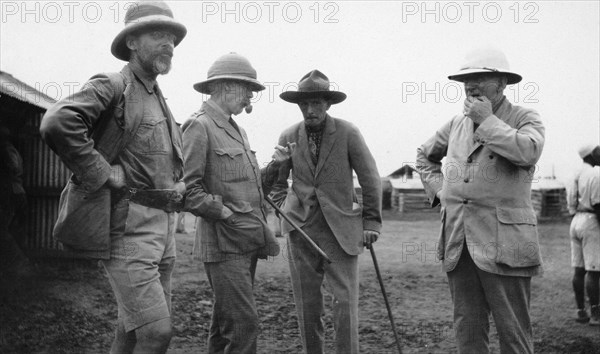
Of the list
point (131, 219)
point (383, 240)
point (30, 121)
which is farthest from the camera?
point (383, 240)

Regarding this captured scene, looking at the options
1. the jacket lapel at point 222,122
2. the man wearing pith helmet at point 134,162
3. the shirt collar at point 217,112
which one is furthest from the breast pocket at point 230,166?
the man wearing pith helmet at point 134,162

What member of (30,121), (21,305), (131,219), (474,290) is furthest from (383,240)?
(131,219)

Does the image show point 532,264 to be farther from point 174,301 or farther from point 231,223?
point 174,301

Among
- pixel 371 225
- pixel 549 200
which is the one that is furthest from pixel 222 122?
pixel 549 200

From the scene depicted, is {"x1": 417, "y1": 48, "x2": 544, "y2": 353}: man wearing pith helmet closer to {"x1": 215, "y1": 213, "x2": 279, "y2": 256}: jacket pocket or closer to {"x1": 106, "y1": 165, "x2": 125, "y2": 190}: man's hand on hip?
{"x1": 215, "y1": 213, "x2": 279, "y2": 256}: jacket pocket

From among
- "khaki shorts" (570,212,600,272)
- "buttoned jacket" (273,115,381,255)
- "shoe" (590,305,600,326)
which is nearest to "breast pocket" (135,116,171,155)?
"buttoned jacket" (273,115,381,255)

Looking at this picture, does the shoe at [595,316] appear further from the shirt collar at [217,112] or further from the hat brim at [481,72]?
the shirt collar at [217,112]

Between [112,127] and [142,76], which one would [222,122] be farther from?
[112,127]

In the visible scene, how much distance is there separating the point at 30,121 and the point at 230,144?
618 cm

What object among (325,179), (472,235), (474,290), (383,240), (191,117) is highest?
(191,117)

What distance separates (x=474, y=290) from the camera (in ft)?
14.7

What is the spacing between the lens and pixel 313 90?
539 cm

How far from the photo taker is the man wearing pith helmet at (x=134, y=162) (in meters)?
3.40

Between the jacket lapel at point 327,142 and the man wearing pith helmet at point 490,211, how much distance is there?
1.08 metres
